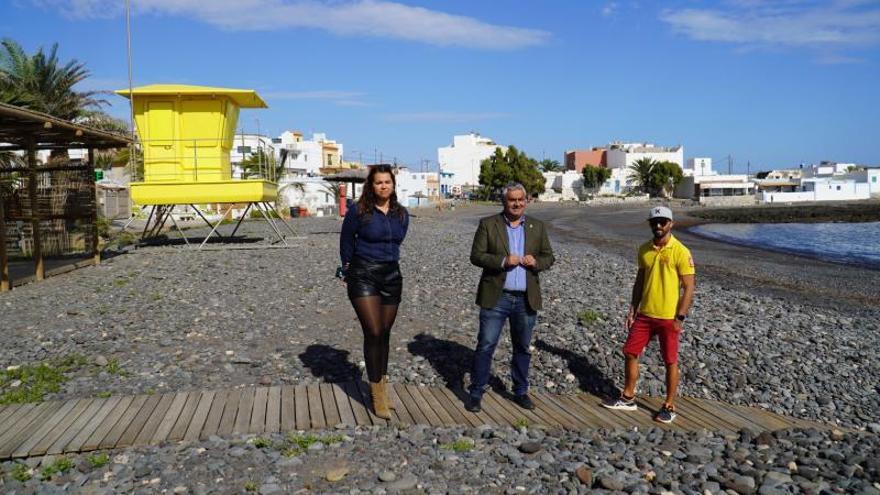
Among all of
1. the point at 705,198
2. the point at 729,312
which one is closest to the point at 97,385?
the point at 729,312

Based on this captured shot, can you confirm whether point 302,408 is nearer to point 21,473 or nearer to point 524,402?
point 524,402

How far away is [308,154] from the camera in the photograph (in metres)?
93.4

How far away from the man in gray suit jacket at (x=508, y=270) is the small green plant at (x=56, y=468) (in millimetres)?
3138

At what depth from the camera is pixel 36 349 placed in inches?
318

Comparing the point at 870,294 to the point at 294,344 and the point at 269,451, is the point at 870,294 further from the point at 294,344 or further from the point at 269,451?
the point at 269,451

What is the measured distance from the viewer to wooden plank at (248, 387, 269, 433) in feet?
17.8

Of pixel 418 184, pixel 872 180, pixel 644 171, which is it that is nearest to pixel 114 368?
pixel 418 184

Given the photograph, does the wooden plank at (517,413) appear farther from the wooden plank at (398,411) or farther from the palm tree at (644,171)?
the palm tree at (644,171)

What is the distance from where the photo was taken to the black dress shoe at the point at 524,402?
6125 millimetres

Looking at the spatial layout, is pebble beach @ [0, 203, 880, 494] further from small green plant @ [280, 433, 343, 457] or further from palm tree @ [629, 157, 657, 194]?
palm tree @ [629, 157, 657, 194]

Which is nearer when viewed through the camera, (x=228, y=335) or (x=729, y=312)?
(x=228, y=335)

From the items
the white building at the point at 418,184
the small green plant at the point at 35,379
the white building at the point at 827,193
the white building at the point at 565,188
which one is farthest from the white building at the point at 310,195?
the white building at the point at 827,193

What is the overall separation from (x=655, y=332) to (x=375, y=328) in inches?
97.3

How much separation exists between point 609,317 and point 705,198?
319 ft
